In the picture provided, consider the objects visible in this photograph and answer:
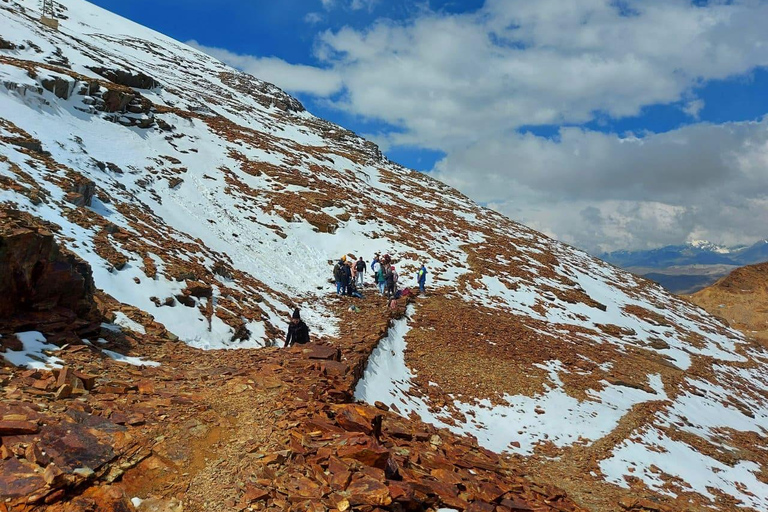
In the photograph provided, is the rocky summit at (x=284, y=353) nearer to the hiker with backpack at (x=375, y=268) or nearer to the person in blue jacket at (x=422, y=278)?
the person in blue jacket at (x=422, y=278)

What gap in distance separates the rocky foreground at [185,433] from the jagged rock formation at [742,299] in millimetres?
64714

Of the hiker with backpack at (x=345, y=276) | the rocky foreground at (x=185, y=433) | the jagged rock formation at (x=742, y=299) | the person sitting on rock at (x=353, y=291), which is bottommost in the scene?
the rocky foreground at (x=185, y=433)

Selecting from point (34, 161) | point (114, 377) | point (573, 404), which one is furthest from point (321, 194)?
point (114, 377)

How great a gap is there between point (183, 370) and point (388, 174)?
58135 millimetres

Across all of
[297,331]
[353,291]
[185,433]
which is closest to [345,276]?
[353,291]

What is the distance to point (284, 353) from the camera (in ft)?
35.9

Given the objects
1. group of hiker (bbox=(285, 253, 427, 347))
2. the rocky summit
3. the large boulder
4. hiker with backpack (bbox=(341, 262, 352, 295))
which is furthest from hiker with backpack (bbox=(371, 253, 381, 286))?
the large boulder

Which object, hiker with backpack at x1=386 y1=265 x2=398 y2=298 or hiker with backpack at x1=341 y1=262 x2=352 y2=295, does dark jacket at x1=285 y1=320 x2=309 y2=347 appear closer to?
hiker with backpack at x1=386 y1=265 x2=398 y2=298

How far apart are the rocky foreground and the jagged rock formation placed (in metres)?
64.7

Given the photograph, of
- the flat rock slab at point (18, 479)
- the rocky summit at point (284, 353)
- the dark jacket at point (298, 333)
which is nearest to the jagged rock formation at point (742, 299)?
the rocky summit at point (284, 353)

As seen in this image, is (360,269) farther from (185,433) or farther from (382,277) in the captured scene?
(185,433)

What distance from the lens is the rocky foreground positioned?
5.15m

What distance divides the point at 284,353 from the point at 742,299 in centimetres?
8117

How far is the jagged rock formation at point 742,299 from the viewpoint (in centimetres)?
5687
